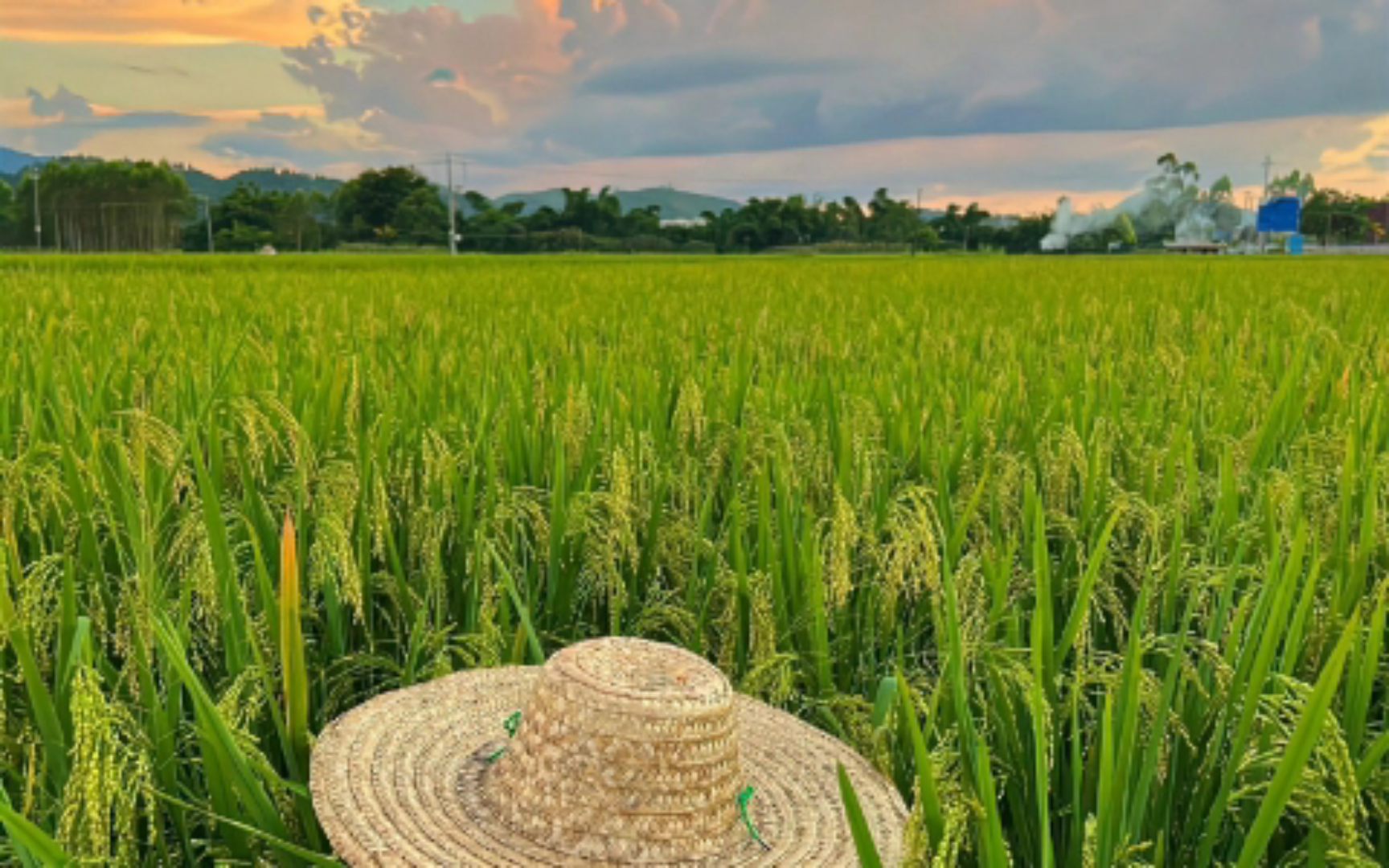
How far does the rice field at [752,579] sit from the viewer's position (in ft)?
3.01

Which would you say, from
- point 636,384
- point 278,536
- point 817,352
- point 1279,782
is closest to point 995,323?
point 817,352

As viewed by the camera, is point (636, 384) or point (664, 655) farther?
point (636, 384)

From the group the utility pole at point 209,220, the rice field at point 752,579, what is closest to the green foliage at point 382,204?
the utility pole at point 209,220

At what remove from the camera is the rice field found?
0.92 meters

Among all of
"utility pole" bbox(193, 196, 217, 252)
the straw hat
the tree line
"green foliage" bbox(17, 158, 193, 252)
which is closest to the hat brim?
the straw hat

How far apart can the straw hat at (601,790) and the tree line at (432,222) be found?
179 ft

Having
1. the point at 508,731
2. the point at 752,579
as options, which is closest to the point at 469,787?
the point at 508,731

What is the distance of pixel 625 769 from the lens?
92 centimetres

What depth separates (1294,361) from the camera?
2518 mm

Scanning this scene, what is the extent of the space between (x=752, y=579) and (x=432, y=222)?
6954 cm

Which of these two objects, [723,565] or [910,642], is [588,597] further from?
[910,642]

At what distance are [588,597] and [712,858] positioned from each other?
63cm

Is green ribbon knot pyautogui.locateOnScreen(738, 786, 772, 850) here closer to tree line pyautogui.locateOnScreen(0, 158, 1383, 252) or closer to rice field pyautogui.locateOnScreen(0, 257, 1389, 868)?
rice field pyautogui.locateOnScreen(0, 257, 1389, 868)

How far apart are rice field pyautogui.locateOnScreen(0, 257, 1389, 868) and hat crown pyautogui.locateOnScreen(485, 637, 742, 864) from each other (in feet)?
0.53
